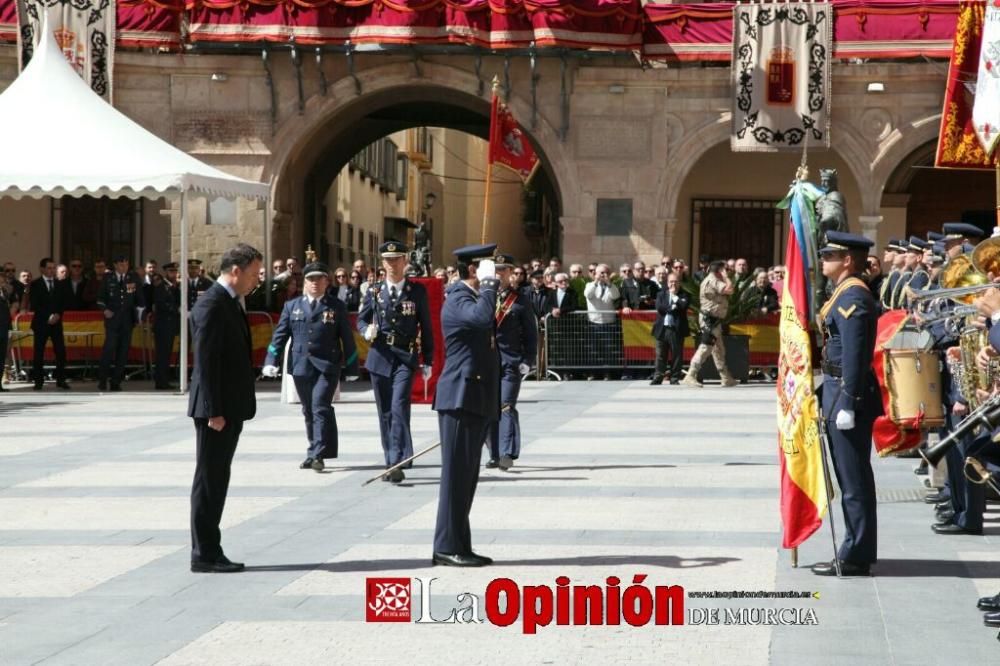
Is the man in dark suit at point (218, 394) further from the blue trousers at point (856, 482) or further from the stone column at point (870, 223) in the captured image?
the stone column at point (870, 223)

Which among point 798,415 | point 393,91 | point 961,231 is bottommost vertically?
point 798,415

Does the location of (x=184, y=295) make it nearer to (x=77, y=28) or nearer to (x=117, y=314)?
(x=117, y=314)

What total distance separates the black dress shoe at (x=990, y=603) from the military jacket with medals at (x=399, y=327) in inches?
249

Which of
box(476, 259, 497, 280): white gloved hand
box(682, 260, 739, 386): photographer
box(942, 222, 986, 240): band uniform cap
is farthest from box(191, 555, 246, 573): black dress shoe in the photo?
box(682, 260, 739, 386): photographer

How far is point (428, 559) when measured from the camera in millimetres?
8672

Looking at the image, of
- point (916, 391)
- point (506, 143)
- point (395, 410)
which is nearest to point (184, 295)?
point (506, 143)

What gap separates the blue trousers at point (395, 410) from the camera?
41.0ft

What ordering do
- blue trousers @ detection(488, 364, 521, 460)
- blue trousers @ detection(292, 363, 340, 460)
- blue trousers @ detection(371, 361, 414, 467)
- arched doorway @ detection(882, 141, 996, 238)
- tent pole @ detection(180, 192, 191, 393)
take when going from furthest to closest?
arched doorway @ detection(882, 141, 996, 238), tent pole @ detection(180, 192, 191, 393), blue trousers @ detection(488, 364, 521, 460), blue trousers @ detection(292, 363, 340, 460), blue trousers @ detection(371, 361, 414, 467)

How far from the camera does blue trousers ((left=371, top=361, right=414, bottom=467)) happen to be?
12.5 meters

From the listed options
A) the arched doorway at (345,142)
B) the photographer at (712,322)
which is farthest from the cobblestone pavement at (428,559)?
the arched doorway at (345,142)

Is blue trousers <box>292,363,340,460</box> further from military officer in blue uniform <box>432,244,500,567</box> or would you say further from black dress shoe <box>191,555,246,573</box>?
black dress shoe <box>191,555,246,573</box>

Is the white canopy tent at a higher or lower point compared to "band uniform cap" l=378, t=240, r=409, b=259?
higher

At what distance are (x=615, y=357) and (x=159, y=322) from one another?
681 centimetres

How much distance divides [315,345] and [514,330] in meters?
1.63
